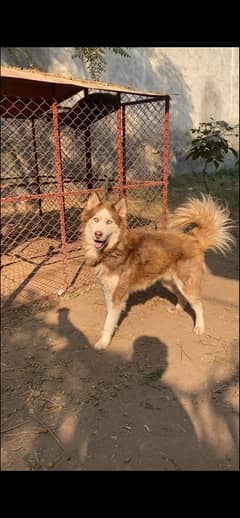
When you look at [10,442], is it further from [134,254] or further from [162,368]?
[134,254]

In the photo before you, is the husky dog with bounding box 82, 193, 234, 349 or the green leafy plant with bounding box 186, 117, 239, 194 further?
the green leafy plant with bounding box 186, 117, 239, 194

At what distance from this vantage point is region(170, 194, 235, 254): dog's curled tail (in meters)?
4.09

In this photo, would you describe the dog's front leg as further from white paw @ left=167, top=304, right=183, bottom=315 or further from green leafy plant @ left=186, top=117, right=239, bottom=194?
green leafy plant @ left=186, top=117, right=239, bottom=194

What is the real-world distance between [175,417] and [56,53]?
1169 centimetres

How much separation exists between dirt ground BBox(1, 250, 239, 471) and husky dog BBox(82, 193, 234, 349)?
354mm

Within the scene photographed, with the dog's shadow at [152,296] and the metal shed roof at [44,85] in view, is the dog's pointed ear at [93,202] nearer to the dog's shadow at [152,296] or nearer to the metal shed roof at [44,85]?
the metal shed roof at [44,85]

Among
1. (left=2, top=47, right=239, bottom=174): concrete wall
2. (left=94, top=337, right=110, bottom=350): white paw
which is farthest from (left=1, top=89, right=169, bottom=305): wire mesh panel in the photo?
(left=2, top=47, right=239, bottom=174): concrete wall

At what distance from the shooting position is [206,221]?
4.14 metres

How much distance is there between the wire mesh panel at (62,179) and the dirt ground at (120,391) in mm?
1175

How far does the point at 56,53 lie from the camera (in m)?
11.2

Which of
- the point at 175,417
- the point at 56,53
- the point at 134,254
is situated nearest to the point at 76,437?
the point at 175,417

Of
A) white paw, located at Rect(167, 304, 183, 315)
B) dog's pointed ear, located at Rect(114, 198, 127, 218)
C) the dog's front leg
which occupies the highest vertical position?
dog's pointed ear, located at Rect(114, 198, 127, 218)

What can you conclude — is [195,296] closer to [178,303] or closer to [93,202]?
[178,303]

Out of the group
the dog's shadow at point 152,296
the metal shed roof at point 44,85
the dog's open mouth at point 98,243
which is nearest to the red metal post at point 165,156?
the metal shed roof at point 44,85
